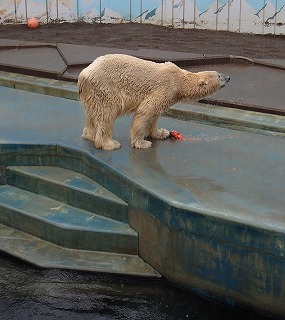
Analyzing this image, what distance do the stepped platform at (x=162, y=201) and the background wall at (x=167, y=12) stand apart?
635 cm

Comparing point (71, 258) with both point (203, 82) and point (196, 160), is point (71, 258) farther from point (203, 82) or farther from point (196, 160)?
point (203, 82)

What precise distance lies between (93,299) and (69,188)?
1.20m

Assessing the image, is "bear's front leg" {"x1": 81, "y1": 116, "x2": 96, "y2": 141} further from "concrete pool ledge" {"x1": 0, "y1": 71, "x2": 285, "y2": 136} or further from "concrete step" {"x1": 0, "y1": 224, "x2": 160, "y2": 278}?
"concrete pool ledge" {"x1": 0, "y1": 71, "x2": 285, "y2": 136}

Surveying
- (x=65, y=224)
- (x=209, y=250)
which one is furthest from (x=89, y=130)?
(x=209, y=250)

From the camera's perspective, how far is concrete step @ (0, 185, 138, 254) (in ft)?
17.6

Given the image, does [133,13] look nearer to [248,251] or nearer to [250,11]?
[250,11]

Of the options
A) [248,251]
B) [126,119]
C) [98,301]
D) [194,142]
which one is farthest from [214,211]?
[126,119]

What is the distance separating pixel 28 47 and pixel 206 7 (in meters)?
4.64

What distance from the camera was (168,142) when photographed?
6172 mm

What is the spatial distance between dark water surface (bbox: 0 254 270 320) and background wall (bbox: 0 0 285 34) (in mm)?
9013

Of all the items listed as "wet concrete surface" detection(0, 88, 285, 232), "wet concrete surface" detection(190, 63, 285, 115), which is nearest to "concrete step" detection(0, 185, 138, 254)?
"wet concrete surface" detection(0, 88, 285, 232)

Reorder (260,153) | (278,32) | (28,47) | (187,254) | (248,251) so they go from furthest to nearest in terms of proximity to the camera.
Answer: (278,32) → (28,47) → (260,153) → (187,254) → (248,251)

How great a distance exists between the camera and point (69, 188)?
5.73m

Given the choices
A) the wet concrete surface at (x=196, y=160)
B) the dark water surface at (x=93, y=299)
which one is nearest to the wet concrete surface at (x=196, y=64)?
the wet concrete surface at (x=196, y=160)
